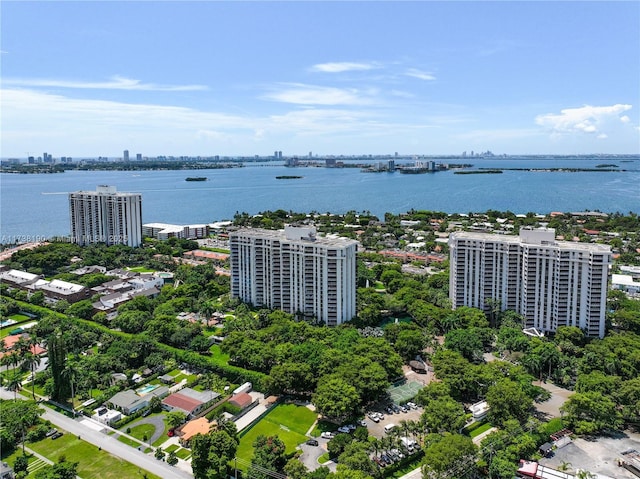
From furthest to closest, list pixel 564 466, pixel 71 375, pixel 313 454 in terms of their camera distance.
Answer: pixel 71 375 < pixel 313 454 < pixel 564 466

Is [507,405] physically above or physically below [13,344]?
above

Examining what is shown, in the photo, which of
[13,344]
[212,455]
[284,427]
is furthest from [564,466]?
[13,344]

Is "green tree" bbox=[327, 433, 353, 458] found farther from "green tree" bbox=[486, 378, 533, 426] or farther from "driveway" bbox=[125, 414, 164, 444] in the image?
"driveway" bbox=[125, 414, 164, 444]

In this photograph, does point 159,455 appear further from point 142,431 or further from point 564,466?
point 564,466

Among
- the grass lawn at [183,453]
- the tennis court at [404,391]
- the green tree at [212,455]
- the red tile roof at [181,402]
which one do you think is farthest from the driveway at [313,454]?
the red tile roof at [181,402]

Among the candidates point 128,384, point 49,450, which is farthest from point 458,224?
point 49,450

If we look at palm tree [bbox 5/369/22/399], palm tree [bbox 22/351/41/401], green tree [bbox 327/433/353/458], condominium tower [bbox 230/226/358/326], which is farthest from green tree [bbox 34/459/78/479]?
condominium tower [bbox 230/226/358/326]

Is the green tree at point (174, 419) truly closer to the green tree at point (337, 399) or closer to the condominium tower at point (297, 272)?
the green tree at point (337, 399)
